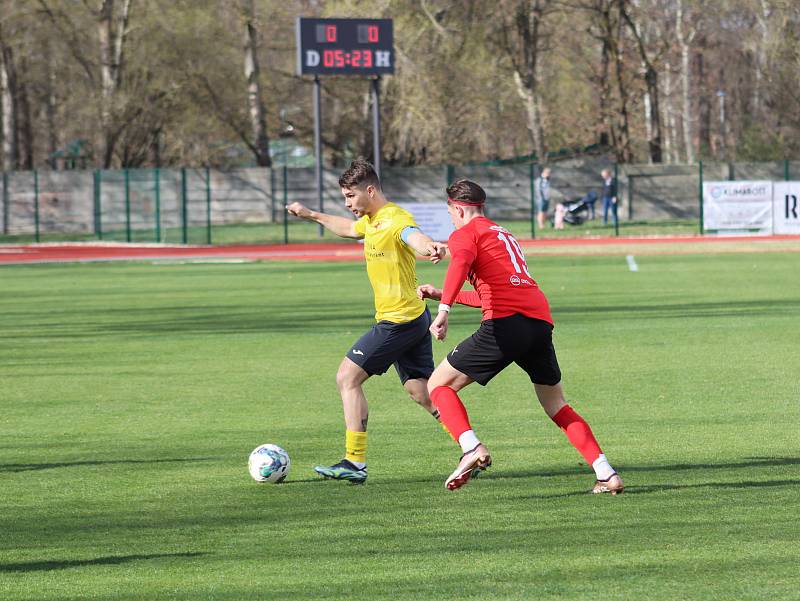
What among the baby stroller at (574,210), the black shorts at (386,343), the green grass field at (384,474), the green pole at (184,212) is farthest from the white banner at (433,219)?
the black shorts at (386,343)

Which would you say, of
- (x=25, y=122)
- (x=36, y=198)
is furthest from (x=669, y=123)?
(x=36, y=198)

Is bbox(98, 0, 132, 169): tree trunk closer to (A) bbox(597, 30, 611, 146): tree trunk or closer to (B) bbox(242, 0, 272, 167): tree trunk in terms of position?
(B) bbox(242, 0, 272, 167): tree trunk

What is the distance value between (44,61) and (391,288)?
52.4m

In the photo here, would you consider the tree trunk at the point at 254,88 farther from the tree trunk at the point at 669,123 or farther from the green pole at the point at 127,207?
the tree trunk at the point at 669,123

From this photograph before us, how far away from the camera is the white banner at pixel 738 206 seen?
38750 millimetres

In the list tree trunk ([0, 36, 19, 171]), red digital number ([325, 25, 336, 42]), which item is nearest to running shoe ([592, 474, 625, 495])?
red digital number ([325, 25, 336, 42])

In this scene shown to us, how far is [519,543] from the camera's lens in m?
6.40

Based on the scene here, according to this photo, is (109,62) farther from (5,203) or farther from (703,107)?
(703,107)

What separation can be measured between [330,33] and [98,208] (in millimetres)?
11282

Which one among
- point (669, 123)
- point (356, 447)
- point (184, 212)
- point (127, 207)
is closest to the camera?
point (356, 447)

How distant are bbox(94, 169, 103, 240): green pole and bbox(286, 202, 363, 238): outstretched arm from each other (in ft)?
121

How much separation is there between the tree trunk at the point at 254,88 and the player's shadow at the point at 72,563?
4741cm

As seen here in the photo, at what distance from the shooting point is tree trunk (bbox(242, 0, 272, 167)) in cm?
5294

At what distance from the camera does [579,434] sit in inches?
305
